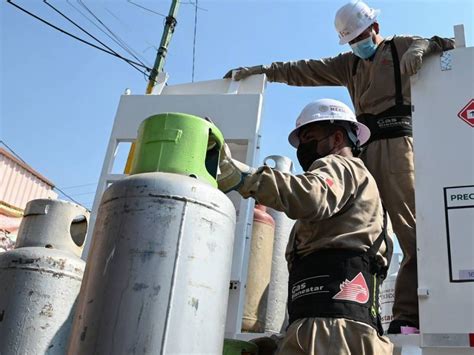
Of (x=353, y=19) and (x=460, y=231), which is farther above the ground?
(x=353, y=19)

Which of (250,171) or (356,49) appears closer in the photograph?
(250,171)

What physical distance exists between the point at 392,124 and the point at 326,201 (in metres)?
1.78

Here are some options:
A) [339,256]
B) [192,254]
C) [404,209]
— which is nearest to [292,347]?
[339,256]

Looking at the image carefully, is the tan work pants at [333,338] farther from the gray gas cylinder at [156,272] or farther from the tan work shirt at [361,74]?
the tan work shirt at [361,74]

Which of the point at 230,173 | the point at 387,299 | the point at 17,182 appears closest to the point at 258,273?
the point at 387,299

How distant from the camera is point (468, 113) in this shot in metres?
3.24

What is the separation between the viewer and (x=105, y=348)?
6.26ft

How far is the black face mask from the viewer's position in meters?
2.92

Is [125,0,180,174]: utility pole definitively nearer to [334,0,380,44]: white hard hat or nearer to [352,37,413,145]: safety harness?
[334,0,380,44]: white hard hat

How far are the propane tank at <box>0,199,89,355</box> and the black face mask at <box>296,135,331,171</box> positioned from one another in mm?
1613

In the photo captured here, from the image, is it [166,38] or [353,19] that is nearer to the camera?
[353,19]

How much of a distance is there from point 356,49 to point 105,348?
317 cm

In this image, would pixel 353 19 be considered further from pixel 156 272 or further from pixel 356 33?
pixel 156 272

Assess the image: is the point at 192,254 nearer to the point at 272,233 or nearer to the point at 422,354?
the point at 422,354
